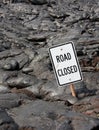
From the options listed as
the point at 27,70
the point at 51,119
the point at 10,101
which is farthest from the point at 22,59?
the point at 51,119

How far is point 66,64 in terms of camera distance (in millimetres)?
10883

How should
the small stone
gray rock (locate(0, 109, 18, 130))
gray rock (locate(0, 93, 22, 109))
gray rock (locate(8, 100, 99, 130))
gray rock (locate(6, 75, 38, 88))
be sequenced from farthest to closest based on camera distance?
the small stone
gray rock (locate(6, 75, 38, 88))
gray rock (locate(0, 93, 22, 109))
gray rock (locate(8, 100, 99, 130))
gray rock (locate(0, 109, 18, 130))

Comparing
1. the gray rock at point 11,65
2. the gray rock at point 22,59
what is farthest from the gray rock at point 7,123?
the gray rock at point 22,59

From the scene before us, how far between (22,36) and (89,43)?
3.69 metres

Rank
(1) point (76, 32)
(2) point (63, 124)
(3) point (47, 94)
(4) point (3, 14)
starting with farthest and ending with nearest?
(4) point (3, 14) → (1) point (76, 32) → (3) point (47, 94) → (2) point (63, 124)

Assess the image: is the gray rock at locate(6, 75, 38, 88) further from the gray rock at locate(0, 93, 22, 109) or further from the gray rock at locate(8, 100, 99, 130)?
the gray rock at locate(8, 100, 99, 130)

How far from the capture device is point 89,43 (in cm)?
1747

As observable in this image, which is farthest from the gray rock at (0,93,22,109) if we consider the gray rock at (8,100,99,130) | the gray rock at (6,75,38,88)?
the gray rock at (6,75,38,88)

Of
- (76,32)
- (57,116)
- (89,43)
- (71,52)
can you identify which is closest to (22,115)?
(57,116)

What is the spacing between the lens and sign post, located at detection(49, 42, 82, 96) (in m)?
10.9

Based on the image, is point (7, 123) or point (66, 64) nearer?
point (7, 123)

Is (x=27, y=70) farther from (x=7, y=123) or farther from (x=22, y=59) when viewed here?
(x=7, y=123)

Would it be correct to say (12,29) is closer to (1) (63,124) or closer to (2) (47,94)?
(2) (47,94)

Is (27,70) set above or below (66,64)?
below
